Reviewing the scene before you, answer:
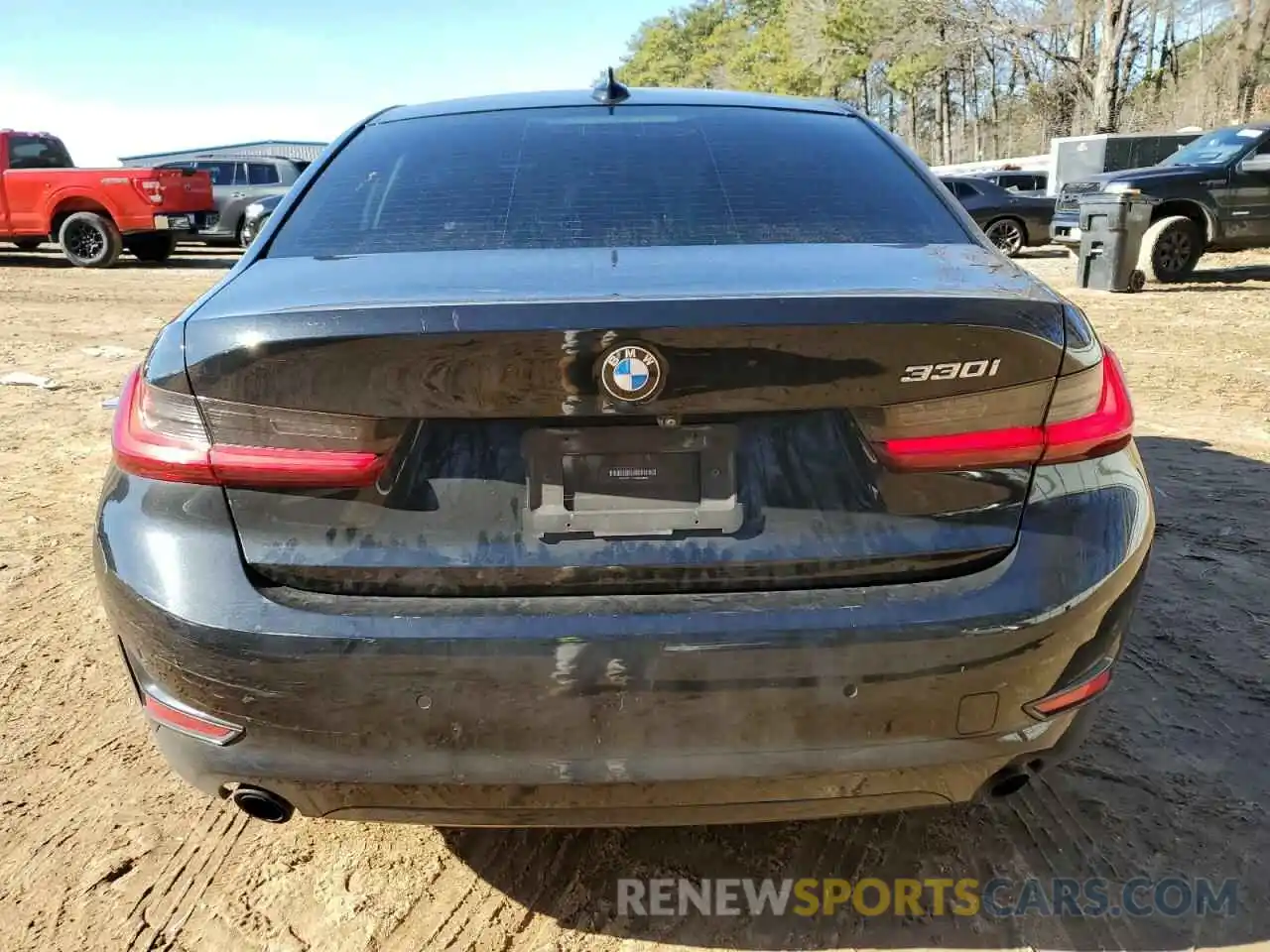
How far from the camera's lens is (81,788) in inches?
101

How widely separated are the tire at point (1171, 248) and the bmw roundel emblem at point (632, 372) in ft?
42.9

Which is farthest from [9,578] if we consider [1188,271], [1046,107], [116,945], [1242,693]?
[1046,107]

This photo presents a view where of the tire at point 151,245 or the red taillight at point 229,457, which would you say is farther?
the tire at point 151,245

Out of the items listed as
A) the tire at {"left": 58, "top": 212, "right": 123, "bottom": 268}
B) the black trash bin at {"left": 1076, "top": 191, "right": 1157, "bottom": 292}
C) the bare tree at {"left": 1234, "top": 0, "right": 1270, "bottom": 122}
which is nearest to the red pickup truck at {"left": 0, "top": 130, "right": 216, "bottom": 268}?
the tire at {"left": 58, "top": 212, "right": 123, "bottom": 268}

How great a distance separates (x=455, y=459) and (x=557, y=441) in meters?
0.18

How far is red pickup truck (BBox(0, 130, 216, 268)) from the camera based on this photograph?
50.4 feet

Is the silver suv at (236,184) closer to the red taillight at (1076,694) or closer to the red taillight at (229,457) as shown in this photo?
the red taillight at (229,457)

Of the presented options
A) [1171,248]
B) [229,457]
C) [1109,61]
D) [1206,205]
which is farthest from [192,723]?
[1109,61]

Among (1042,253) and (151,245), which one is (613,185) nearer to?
(151,245)

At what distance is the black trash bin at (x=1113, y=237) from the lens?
11.8m

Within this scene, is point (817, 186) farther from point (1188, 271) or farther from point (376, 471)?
point (1188, 271)

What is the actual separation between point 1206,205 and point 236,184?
643 inches

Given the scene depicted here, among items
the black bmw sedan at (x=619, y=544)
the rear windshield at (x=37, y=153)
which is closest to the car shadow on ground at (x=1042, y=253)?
the rear windshield at (x=37, y=153)

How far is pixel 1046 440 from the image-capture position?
1.74 meters
